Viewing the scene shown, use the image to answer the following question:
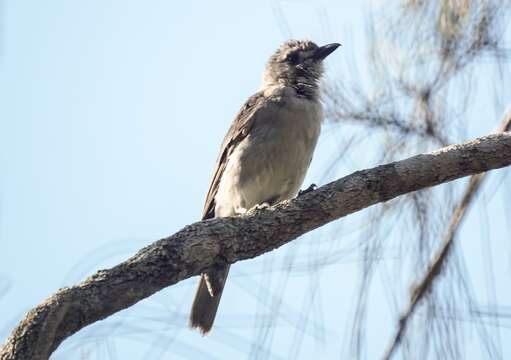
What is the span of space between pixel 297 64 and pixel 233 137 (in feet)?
3.06

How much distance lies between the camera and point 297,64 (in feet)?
23.1

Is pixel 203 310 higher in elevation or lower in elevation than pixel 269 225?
higher

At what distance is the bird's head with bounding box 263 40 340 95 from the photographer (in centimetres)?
687

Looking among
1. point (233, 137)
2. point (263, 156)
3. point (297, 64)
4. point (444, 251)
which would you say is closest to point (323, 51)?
point (297, 64)

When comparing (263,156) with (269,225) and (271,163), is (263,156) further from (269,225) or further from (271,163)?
(269,225)

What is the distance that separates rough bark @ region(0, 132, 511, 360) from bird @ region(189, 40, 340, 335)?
2009 millimetres

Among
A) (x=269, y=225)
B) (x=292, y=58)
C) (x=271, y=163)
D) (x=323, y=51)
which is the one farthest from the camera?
(x=292, y=58)

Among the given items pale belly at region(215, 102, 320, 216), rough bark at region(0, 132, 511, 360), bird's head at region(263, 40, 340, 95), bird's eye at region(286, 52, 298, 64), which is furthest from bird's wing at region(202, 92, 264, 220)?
rough bark at region(0, 132, 511, 360)

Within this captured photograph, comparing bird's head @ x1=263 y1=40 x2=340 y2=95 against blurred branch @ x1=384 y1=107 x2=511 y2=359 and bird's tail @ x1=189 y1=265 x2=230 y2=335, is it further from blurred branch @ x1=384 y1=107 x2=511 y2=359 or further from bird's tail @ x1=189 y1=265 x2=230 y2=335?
blurred branch @ x1=384 y1=107 x2=511 y2=359

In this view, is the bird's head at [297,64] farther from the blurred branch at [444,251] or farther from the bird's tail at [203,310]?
the blurred branch at [444,251]

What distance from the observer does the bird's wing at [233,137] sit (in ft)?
21.4

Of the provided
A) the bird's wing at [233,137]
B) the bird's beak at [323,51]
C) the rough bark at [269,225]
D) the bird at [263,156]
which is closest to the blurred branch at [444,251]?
the rough bark at [269,225]

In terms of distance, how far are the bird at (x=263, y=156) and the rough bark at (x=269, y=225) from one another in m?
2.01

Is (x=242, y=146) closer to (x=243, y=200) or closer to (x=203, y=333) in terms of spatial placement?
(x=243, y=200)
